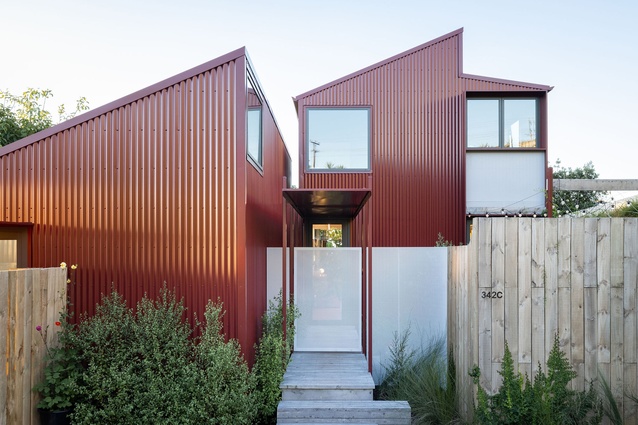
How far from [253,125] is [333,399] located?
11.7ft

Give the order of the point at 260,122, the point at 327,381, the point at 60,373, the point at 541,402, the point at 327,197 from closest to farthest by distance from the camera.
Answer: the point at 541,402 < the point at 60,373 < the point at 327,381 < the point at 327,197 < the point at 260,122

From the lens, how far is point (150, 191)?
5.11 meters

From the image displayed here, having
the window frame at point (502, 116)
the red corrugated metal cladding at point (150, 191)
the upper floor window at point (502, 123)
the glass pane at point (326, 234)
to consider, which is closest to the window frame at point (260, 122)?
the red corrugated metal cladding at point (150, 191)

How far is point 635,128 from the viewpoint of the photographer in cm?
1597

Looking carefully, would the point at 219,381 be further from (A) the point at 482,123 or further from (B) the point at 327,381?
(A) the point at 482,123

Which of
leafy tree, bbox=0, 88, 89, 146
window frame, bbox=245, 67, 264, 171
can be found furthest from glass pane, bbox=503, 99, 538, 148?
leafy tree, bbox=0, 88, 89, 146

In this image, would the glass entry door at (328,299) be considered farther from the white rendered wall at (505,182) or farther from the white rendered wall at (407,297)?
the white rendered wall at (505,182)

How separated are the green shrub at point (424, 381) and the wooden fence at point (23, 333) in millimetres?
3867

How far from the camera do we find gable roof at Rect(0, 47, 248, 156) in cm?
506

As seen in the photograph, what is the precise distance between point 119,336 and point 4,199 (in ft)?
6.91

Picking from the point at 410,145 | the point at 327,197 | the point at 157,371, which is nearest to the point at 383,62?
the point at 410,145

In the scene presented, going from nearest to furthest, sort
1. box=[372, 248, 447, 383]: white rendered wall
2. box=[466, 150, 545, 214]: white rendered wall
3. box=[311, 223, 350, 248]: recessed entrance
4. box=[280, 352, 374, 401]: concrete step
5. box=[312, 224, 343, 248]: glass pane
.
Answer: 1. box=[280, 352, 374, 401]: concrete step
2. box=[372, 248, 447, 383]: white rendered wall
3. box=[466, 150, 545, 214]: white rendered wall
4. box=[311, 223, 350, 248]: recessed entrance
5. box=[312, 224, 343, 248]: glass pane

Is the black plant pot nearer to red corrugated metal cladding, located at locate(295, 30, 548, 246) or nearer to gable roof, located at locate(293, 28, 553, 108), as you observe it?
red corrugated metal cladding, located at locate(295, 30, 548, 246)

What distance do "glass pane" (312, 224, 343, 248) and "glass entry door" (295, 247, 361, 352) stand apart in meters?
4.23
